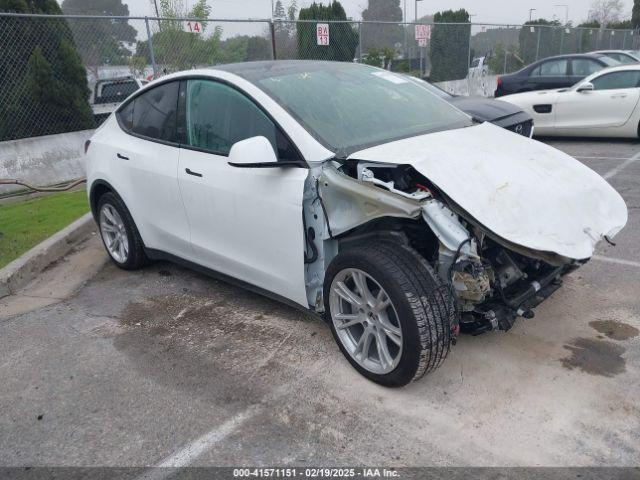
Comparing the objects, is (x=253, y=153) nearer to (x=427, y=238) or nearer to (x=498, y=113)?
(x=427, y=238)

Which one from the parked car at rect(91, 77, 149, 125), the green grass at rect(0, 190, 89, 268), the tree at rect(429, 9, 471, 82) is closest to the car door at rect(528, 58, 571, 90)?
the tree at rect(429, 9, 471, 82)

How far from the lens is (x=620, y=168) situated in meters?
7.67

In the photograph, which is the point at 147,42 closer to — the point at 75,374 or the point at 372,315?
the point at 75,374

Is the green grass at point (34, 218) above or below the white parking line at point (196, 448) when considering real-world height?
above

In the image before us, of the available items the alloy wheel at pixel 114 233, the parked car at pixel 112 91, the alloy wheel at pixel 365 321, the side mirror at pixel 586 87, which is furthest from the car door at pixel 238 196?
the parked car at pixel 112 91

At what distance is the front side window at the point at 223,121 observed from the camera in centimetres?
342

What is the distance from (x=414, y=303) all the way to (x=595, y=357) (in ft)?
4.27

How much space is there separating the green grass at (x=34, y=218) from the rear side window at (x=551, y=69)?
982cm

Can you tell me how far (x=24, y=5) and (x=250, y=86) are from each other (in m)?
8.06

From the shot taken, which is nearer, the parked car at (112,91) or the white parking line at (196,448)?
the white parking line at (196,448)

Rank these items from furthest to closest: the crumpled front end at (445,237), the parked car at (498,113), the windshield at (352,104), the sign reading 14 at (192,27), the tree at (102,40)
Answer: the sign reading 14 at (192,27) < the tree at (102,40) < the parked car at (498,113) < the windshield at (352,104) < the crumpled front end at (445,237)

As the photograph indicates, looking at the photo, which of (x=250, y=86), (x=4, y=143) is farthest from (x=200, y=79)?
(x=4, y=143)

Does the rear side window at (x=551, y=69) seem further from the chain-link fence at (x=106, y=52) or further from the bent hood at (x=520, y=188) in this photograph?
the bent hood at (x=520, y=188)

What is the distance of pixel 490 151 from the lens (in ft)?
10.6
